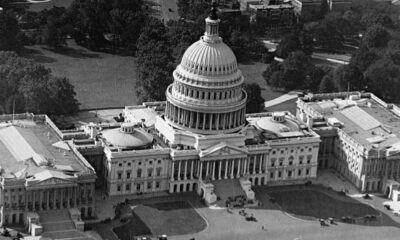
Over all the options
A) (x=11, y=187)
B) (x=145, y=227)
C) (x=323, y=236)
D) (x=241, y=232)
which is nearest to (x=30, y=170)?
(x=11, y=187)

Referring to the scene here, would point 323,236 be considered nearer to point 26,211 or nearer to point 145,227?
point 145,227

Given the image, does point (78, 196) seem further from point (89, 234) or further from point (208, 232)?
point (208, 232)

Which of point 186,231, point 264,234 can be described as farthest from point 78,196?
point 264,234

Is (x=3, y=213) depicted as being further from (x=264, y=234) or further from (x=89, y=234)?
(x=264, y=234)

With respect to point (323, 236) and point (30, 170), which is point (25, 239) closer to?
point (30, 170)

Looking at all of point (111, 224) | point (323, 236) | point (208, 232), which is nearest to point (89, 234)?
point (111, 224)

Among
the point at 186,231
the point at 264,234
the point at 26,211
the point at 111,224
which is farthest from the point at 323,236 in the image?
the point at 26,211
